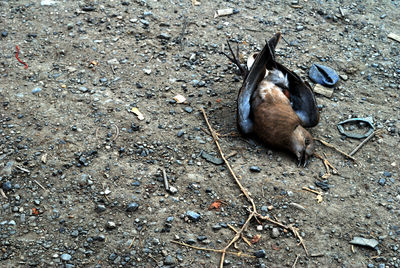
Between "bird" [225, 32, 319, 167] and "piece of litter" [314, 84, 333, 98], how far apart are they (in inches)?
15.9

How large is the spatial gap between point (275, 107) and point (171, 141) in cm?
89

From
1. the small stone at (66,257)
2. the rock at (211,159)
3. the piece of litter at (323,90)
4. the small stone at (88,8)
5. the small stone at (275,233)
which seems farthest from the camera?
the small stone at (88,8)

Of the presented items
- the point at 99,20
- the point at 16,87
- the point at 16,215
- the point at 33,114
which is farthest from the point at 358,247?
the point at 99,20

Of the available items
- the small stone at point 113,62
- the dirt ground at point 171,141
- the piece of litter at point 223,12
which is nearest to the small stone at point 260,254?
the dirt ground at point 171,141

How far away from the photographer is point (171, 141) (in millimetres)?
3705

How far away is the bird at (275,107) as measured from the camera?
362cm

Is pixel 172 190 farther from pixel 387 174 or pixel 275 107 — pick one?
pixel 387 174

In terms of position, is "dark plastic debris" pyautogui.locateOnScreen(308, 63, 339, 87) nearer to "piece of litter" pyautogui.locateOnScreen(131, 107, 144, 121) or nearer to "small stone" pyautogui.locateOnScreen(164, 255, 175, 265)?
"piece of litter" pyautogui.locateOnScreen(131, 107, 144, 121)

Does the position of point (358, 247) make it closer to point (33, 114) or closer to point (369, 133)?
point (369, 133)

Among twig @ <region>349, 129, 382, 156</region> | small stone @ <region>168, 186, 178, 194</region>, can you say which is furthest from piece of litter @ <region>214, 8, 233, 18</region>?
small stone @ <region>168, 186, 178, 194</region>

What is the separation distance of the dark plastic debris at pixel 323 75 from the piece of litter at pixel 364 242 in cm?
170

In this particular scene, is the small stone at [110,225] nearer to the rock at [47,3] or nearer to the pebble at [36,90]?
the pebble at [36,90]

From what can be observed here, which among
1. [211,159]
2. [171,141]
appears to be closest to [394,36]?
→ [211,159]

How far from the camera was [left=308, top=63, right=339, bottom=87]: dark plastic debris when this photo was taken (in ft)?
14.3
